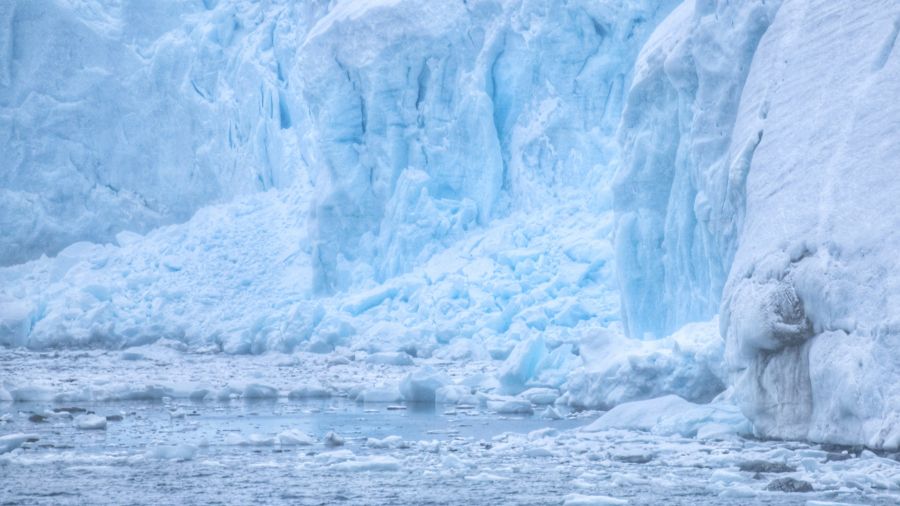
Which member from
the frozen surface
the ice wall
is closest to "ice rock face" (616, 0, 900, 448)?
the frozen surface

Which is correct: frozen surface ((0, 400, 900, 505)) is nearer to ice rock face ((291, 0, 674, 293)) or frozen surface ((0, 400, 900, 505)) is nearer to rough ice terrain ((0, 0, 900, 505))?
rough ice terrain ((0, 0, 900, 505))

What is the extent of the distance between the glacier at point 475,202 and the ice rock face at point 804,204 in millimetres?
20

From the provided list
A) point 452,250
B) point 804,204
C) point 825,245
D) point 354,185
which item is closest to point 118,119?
point 354,185

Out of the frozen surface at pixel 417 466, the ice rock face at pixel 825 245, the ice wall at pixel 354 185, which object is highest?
the ice wall at pixel 354 185

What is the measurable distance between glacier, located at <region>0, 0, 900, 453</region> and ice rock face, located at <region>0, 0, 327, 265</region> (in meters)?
0.06

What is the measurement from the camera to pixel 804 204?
7293mm

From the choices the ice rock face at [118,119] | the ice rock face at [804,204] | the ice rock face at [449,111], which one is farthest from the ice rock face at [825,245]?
the ice rock face at [118,119]

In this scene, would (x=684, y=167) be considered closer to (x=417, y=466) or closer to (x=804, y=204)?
(x=804, y=204)

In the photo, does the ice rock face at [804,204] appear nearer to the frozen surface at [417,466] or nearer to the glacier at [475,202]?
the glacier at [475,202]

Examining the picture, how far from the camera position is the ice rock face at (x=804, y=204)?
6566 mm

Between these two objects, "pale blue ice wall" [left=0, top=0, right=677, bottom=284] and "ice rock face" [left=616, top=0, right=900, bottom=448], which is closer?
"ice rock face" [left=616, top=0, right=900, bottom=448]

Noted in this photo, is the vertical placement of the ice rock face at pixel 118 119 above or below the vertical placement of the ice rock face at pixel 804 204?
above

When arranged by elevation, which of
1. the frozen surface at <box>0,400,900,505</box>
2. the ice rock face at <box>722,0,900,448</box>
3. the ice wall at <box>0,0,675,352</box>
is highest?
the ice wall at <box>0,0,675,352</box>

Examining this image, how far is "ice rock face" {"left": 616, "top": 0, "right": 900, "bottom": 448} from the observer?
6566mm
